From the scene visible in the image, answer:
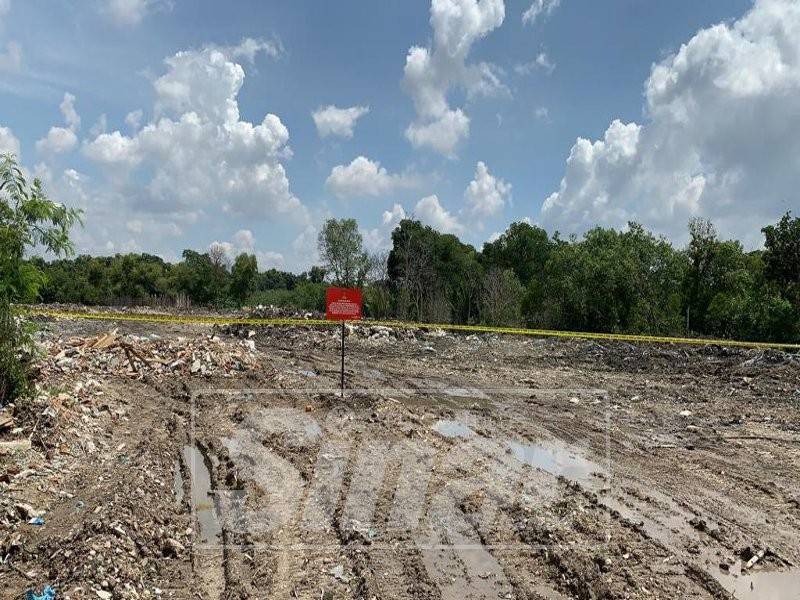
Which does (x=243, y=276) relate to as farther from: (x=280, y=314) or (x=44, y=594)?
(x=44, y=594)

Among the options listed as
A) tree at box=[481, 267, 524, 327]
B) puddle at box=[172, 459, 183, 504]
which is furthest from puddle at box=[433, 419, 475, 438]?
tree at box=[481, 267, 524, 327]

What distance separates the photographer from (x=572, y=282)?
23.8 m

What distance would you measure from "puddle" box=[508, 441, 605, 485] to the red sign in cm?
372

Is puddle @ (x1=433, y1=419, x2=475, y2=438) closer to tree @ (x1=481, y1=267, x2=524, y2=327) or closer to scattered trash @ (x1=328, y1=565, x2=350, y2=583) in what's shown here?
scattered trash @ (x1=328, y1=565, x2=350, y2=583)

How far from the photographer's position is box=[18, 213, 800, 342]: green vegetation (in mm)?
19781

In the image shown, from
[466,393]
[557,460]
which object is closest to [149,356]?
[466,393]

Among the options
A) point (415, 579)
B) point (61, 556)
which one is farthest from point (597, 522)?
point (61, 556)

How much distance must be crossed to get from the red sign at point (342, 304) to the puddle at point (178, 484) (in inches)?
151

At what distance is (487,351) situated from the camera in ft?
59.2

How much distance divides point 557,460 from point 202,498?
4313 mm

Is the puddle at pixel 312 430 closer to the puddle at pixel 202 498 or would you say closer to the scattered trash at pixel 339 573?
the puddle at pixel 202 498

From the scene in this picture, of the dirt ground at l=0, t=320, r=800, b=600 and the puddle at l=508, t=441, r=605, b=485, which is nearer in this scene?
the dirt ground at l=0, t=320, r=800, b=600

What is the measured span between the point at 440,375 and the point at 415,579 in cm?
960

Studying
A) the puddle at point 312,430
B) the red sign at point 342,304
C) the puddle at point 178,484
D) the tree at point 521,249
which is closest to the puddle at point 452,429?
the puddle at point 312,430
